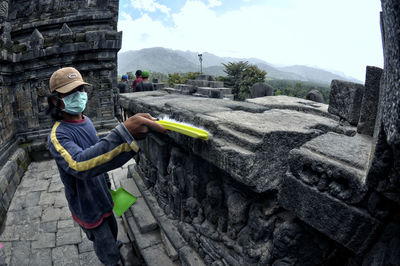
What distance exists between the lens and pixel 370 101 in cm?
142

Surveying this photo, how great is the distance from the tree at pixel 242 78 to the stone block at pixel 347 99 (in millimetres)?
29357

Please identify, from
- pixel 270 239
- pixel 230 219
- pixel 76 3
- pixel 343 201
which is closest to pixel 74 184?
pixel 230 219

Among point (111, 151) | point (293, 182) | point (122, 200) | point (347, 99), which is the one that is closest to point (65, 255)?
point (122, 200)

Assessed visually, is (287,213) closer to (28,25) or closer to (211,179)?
(211,179)

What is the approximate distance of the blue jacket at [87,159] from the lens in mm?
1463

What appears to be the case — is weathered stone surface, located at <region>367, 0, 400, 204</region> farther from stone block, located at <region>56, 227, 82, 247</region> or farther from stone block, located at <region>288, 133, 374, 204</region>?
stone block, located at <region>56, 227, 82, 247</region>

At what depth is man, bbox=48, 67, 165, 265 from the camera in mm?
1469

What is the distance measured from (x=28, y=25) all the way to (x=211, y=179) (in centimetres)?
1003

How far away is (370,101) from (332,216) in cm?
83

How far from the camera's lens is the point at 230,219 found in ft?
5.62

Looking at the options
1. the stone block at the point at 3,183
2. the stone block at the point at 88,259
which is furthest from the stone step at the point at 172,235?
the stone block at the point at 3,183

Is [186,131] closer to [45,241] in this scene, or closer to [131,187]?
[131,187]

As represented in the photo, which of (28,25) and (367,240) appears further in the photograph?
(28,25)

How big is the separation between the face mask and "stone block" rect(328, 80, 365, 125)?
6.55 feet
